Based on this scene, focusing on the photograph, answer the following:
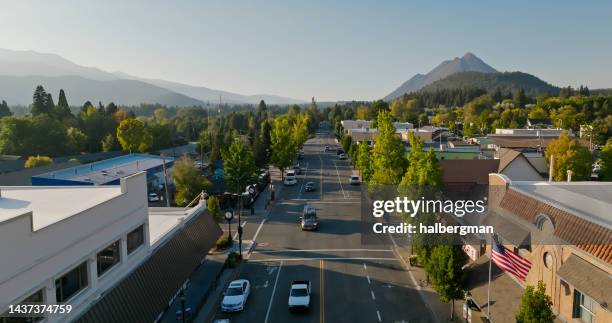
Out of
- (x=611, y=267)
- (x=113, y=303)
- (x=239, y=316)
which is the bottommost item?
(x=239, y=316)

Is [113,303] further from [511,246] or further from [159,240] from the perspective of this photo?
[511,246]

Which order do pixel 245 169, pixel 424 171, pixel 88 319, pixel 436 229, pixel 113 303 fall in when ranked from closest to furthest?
pixel 88 319 → pixel 113 303 → pixel 436 229 → pixel 424 171 → pixel 245 169

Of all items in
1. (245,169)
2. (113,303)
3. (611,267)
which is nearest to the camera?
(611,267)

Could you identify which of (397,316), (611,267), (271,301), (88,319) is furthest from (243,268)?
(611,267)

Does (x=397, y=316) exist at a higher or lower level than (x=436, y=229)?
lower

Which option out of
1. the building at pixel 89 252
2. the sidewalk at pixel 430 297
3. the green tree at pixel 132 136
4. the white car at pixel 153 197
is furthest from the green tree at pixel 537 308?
the green tree at pixel 132 136
